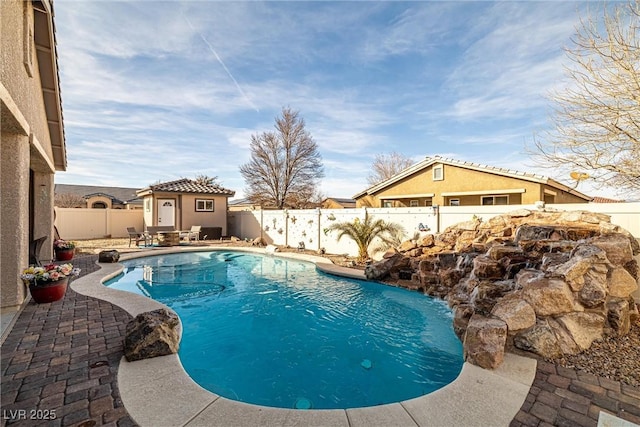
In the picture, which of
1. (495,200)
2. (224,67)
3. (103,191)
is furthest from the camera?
(103,191)

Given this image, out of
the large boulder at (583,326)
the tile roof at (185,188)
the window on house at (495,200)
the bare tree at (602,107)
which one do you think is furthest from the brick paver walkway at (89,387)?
the tile roof at (185,188)

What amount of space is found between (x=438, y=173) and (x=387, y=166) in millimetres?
20402

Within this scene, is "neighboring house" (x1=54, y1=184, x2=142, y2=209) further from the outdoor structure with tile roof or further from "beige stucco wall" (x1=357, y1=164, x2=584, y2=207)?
"beige stucco wall" (x1=357, y1=164, x2=584, y2=207)

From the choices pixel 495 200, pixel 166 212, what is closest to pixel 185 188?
pixel 166 212

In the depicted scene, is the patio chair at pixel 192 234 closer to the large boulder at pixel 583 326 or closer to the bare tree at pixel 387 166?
the large boulder at pixel 583 326

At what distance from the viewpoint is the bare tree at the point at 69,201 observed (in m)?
27.0

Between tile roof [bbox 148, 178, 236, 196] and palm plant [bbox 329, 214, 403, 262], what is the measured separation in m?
11.7

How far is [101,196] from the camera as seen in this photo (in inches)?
1152

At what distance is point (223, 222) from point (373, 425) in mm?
19455

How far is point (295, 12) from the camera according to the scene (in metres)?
9.29

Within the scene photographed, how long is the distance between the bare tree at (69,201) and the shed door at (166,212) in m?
15.4

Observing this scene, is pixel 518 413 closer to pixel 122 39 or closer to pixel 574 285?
pixel 574 285

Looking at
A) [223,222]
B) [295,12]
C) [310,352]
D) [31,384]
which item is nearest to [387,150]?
[223,222]

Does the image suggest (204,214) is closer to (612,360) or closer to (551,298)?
(551,298)
